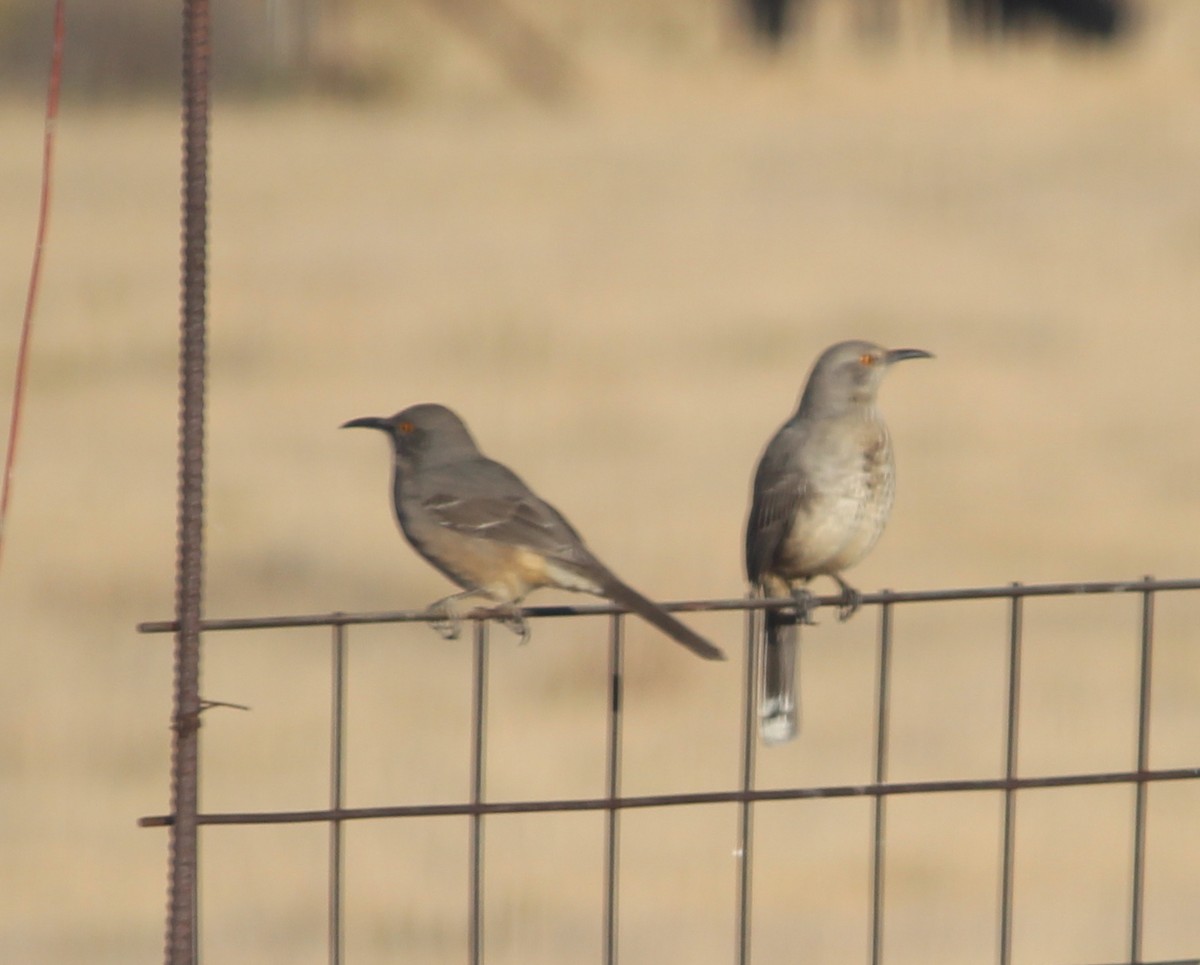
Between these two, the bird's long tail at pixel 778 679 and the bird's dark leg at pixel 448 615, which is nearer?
the bird's dark leg at pixel 448 615

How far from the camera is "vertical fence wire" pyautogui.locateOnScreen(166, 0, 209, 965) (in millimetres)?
3256

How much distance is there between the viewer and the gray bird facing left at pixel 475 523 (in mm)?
5113

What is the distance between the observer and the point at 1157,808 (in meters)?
8.25

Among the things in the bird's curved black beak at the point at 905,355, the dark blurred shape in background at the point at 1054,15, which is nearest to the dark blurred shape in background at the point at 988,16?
the dark blurred shape in background at the point at 1054,15

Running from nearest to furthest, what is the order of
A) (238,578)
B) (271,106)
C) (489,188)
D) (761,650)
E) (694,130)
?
(761,650), (238,578), (489,188), (694,130), (271,106)

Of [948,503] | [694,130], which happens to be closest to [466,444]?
[948,503]

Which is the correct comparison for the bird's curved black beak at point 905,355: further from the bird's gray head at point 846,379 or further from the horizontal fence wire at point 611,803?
the horizontal fence wire at point 611,803

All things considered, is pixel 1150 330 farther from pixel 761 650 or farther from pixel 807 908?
pixel 761 650

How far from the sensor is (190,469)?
3264 mm

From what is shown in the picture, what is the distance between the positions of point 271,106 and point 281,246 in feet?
24.8

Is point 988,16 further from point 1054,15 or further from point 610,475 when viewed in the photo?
point 610,475

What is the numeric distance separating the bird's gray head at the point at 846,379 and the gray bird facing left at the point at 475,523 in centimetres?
91

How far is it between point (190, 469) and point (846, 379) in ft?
9.50

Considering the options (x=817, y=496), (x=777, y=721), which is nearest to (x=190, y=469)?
(x=777, y=721)
